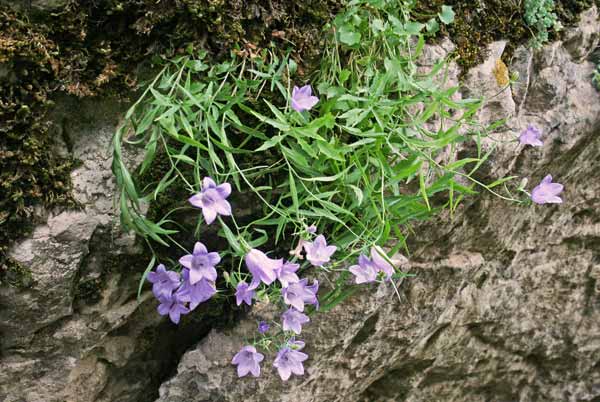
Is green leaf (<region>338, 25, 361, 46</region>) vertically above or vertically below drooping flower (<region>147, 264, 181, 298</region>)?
above

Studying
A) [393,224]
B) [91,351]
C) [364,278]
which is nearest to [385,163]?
[393,224]

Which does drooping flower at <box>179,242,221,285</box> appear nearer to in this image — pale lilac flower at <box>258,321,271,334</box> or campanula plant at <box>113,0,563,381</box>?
campanula plant at <box>113,0,563,381</box>

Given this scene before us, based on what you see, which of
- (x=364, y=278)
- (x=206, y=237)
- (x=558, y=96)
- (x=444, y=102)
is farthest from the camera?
(x=558, y=96)

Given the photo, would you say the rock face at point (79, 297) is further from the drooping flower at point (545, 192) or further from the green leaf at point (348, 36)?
the drooping flower at point (545, 192)

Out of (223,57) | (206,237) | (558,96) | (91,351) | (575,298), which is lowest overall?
(575,298)

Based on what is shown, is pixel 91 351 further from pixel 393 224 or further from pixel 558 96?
pixel 558 96

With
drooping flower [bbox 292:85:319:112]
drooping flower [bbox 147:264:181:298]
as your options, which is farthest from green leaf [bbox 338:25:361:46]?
drooping flower [bbox 147:264:181:298]

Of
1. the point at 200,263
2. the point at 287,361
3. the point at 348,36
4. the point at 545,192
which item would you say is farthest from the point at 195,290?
the point at 545,192
